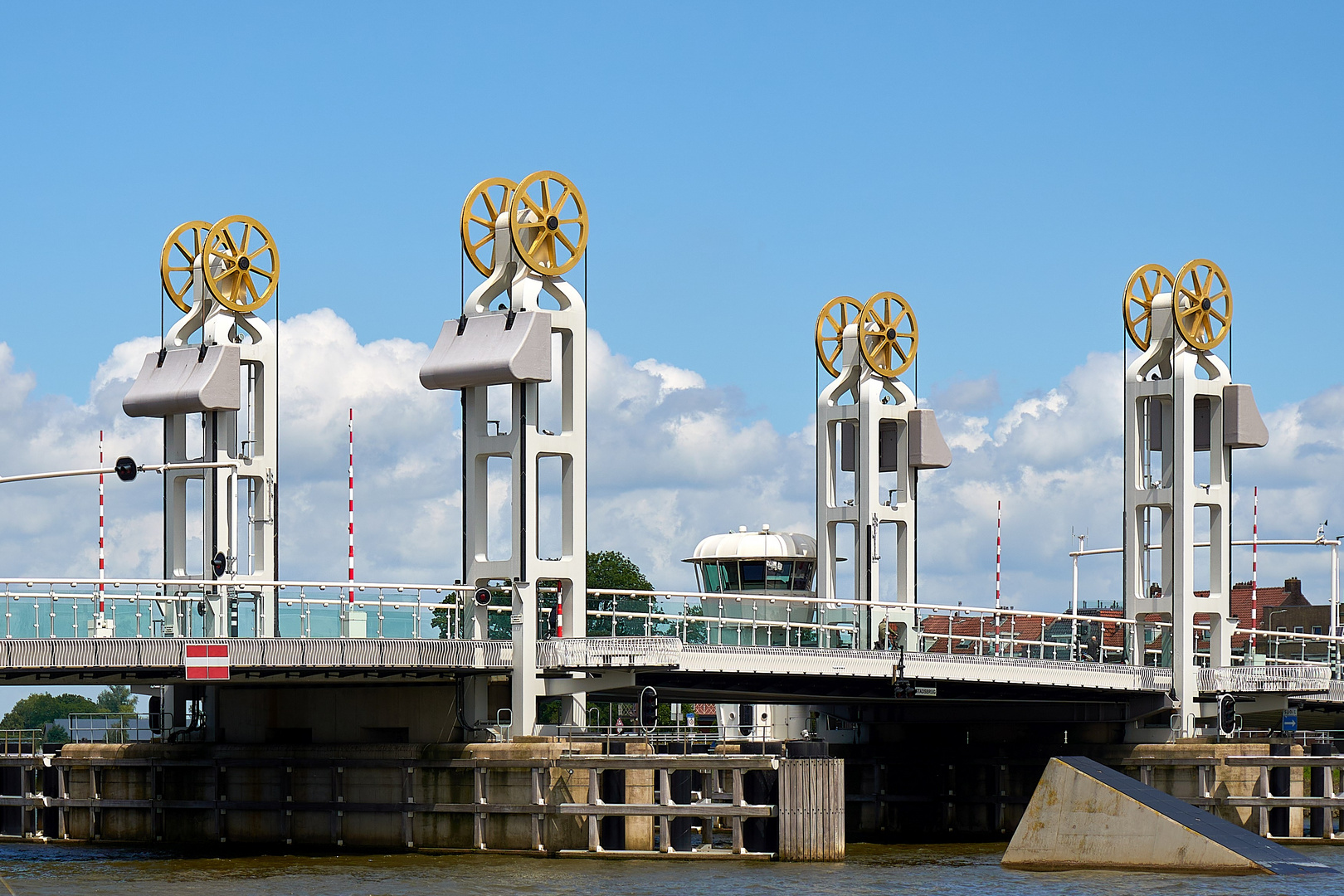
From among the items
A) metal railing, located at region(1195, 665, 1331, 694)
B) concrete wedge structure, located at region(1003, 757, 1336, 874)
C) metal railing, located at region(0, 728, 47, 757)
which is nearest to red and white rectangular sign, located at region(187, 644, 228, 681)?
concrete wedge structure, located at region(1003, 757, 1336, 874)

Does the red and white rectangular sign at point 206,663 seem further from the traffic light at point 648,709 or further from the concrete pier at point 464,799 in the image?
the traffic light at point 648,709

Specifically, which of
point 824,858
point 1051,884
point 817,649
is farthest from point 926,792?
point 1051,884

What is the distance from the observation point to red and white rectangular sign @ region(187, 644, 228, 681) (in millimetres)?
48969

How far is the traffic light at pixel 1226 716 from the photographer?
6519 centimetres

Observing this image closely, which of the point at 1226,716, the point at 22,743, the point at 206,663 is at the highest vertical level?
the point at 206,663

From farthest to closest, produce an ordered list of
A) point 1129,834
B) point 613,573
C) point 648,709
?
point 613,573, point 648,709, point 1129,834

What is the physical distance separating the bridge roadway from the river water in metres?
4.33

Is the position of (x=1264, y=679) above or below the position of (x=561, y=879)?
above

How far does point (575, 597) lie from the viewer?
56156 mm

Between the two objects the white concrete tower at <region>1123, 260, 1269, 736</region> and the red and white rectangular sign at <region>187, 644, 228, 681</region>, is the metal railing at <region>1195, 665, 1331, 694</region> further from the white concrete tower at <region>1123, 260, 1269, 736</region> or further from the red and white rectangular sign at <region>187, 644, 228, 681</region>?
the red and white rectangular sign at <region>187, 644, 228, 681</region>

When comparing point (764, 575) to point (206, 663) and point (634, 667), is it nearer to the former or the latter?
point (634, 667)

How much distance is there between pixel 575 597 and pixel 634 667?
2946 millimetres

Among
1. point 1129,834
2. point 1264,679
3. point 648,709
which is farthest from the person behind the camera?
point 1264,679

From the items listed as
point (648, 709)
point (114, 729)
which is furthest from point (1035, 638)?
point (114, 729)
